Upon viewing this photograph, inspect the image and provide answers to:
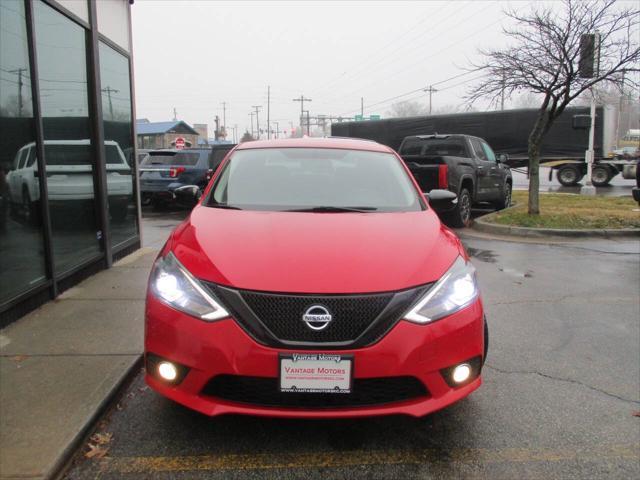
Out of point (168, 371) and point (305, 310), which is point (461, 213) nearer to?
point (305, 310)

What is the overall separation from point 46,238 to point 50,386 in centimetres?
213

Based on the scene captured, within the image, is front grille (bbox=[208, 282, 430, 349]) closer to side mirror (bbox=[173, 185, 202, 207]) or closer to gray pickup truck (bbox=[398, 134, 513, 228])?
side mirror (bbox=[173, 185, 202, 207])

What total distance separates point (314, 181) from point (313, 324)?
1717mm

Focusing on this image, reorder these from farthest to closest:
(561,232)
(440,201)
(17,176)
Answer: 1. (561,232)
2. (17,176)
3. (440,201)

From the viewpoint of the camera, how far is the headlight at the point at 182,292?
2580 mm

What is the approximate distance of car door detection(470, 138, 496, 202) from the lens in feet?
39.1

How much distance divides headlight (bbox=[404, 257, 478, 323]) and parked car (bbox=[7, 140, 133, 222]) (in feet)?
12.4

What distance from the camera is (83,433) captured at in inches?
113

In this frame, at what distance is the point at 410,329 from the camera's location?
8.37 feet

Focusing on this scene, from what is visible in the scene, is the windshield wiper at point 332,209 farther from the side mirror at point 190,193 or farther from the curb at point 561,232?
the curb at point 561,232

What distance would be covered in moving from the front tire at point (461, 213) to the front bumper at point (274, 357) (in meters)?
8.56

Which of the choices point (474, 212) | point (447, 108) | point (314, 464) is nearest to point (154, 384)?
point (314, 464)

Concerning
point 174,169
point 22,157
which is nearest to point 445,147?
point 174,169

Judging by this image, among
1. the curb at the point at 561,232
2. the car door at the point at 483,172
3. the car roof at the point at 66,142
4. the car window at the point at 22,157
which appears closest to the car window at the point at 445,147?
the car door at the point at 483,172
